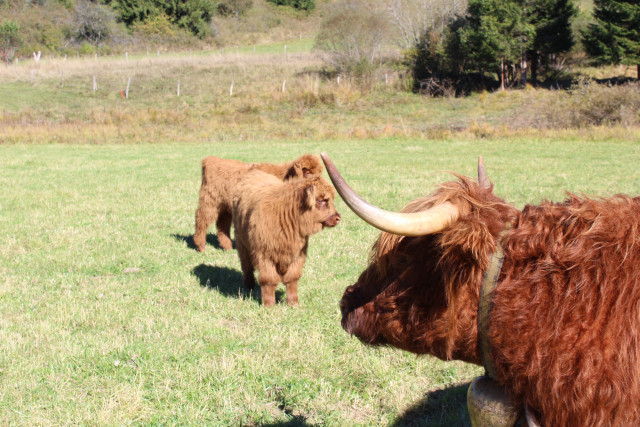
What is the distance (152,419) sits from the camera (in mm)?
3920

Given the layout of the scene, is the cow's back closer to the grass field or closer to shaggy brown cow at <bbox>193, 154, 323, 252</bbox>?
the grass field

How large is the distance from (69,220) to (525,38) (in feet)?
126

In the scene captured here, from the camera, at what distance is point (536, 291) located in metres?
1.99


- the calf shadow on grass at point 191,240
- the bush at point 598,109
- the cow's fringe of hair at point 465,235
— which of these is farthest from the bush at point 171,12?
the cow's fringe of hair at point 465,235

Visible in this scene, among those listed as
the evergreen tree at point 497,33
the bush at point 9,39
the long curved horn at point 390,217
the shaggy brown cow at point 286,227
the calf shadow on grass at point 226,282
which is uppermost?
the evergreen tree at point 497,33

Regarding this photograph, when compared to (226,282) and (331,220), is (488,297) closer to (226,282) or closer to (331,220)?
(331,220)

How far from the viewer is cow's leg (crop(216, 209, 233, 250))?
30.7ft

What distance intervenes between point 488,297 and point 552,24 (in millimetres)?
45172

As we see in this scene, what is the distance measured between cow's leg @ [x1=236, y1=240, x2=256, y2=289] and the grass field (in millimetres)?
293

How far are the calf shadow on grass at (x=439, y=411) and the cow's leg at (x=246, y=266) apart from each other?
3.26m

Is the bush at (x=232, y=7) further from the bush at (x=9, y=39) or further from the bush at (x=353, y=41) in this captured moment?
the bush at (x=353, y=41)

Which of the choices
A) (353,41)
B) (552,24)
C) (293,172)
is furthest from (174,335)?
(353,41)

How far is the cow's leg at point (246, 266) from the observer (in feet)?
22.9

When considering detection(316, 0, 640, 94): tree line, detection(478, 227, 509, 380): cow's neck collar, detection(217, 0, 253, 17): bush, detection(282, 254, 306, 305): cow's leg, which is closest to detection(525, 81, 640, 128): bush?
detection(316, 0, 640, 94): tree line
